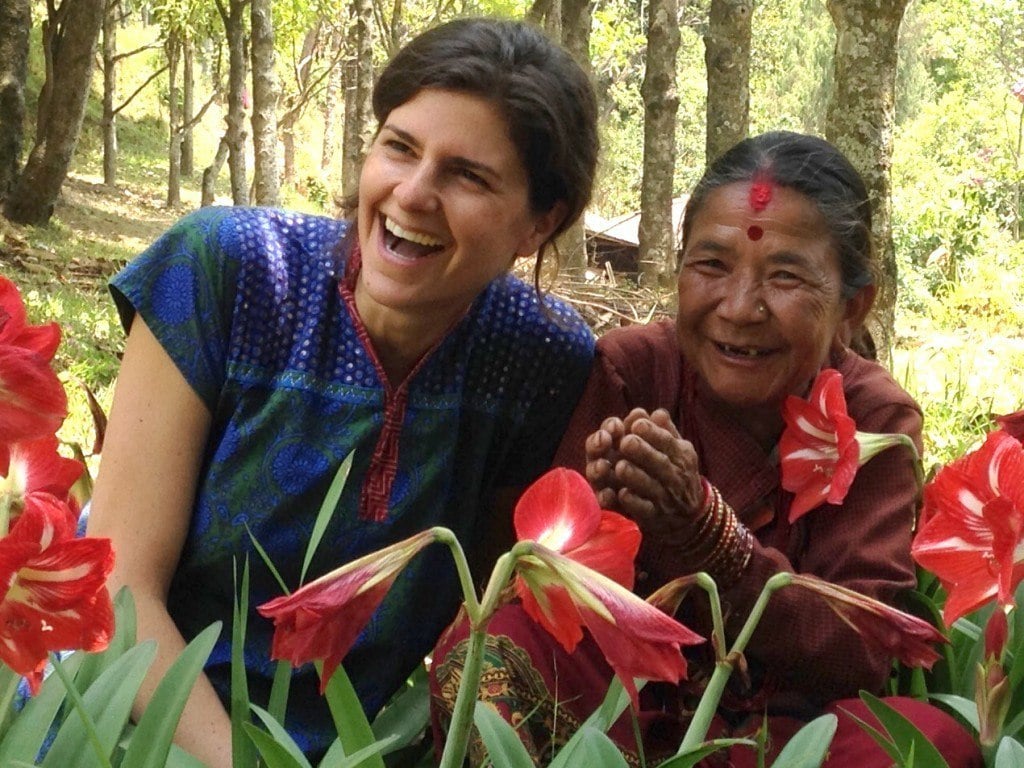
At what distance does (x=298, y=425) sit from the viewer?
6.89 ft

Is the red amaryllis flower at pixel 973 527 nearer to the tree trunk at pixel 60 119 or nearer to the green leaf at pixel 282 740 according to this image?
the green leaf at pixel 282 740

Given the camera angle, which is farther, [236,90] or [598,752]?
[236,90]

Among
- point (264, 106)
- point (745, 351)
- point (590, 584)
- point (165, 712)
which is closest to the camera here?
point (590, 584)

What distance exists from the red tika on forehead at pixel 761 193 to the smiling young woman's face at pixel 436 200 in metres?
0.37

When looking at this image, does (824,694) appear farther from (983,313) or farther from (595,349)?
(983,313)

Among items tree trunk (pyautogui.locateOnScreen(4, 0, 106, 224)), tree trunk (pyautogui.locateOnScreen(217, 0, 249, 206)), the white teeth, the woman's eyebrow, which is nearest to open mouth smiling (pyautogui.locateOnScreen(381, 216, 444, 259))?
the white teeth

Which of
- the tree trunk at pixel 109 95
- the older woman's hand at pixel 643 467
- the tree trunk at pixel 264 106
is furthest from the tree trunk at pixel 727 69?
the tree trunk at pixel 109 95

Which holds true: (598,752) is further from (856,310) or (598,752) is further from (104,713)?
(856,310)

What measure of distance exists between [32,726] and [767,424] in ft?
4.12

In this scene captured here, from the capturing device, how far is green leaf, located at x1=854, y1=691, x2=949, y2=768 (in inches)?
57.0

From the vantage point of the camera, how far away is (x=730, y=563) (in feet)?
5.63

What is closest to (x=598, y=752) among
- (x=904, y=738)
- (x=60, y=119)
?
(x=904, y=738)

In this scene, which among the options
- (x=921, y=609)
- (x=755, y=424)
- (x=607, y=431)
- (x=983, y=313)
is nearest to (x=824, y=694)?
(x=921, y=609)

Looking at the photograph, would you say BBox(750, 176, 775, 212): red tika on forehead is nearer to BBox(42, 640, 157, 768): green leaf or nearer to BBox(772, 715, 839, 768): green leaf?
BBox(772, 715, 839, 768): green leaf
